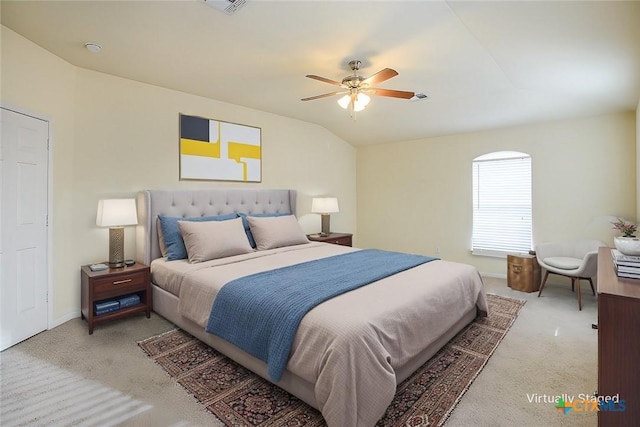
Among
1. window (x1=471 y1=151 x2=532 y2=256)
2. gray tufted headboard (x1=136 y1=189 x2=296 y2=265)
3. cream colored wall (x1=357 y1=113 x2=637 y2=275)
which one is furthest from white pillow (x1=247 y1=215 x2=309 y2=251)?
window (x1=471 y1=151 x2=532 y2=256)

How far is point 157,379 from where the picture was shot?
87.6 inches

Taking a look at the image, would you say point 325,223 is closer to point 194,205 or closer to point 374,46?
point 194,205

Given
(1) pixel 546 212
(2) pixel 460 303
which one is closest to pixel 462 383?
(2) pixel 460 303

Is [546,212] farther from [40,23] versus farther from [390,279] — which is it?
[40,23]

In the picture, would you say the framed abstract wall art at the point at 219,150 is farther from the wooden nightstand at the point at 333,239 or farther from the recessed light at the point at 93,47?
the wooden nightstand at the point at 333,239

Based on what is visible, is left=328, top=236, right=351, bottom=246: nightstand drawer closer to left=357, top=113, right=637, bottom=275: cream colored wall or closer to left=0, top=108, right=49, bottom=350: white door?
left=357, top=113, right=637, bottom=275: cream colored wall

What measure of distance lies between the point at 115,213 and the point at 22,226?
690 millimetres

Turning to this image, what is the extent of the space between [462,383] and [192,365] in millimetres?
1980

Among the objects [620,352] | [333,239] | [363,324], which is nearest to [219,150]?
[333,239]

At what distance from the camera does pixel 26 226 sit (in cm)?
278

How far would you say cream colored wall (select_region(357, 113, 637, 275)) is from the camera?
401cm

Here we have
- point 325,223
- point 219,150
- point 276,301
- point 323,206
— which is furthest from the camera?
point 325,223

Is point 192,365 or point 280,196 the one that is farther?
point 280,196

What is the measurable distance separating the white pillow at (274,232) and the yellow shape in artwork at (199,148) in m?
1.00
